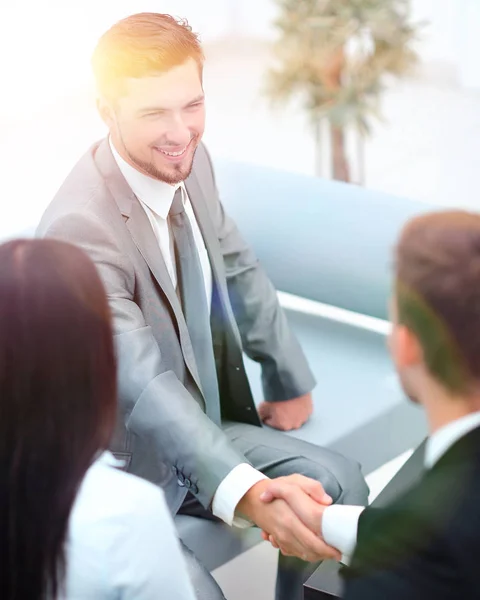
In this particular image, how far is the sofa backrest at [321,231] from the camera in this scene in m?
3.21

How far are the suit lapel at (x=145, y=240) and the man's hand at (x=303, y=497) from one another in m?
0.35

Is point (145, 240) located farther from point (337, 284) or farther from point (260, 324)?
point (337, 284)

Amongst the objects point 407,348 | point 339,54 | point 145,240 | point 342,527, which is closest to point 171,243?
point 145,240

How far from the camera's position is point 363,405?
2.95 metres

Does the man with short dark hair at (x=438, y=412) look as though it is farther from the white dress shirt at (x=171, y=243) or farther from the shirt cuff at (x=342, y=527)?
the white dress shirt at (x=171, y=243)

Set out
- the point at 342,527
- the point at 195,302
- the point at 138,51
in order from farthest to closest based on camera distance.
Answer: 1. the point at 195,302
2. the point at 138,51
3. the point at 342,527

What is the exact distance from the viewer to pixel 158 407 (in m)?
2.31

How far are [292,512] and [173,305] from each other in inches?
22.3

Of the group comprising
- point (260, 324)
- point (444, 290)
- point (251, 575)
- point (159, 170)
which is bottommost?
point (251, 575)

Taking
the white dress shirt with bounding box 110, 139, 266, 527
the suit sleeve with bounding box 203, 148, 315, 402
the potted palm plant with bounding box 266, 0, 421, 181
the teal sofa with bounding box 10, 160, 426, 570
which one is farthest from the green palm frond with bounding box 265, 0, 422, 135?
the white dress shirt with bounding box 110, 139, 266, 527

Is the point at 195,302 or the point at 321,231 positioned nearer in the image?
the point at 195,302

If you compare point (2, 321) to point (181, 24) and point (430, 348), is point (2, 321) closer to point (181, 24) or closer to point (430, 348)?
point (430, 348)

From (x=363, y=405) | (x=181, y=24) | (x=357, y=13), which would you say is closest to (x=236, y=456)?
(x=363, y=405)

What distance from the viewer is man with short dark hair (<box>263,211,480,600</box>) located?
4.50ft
